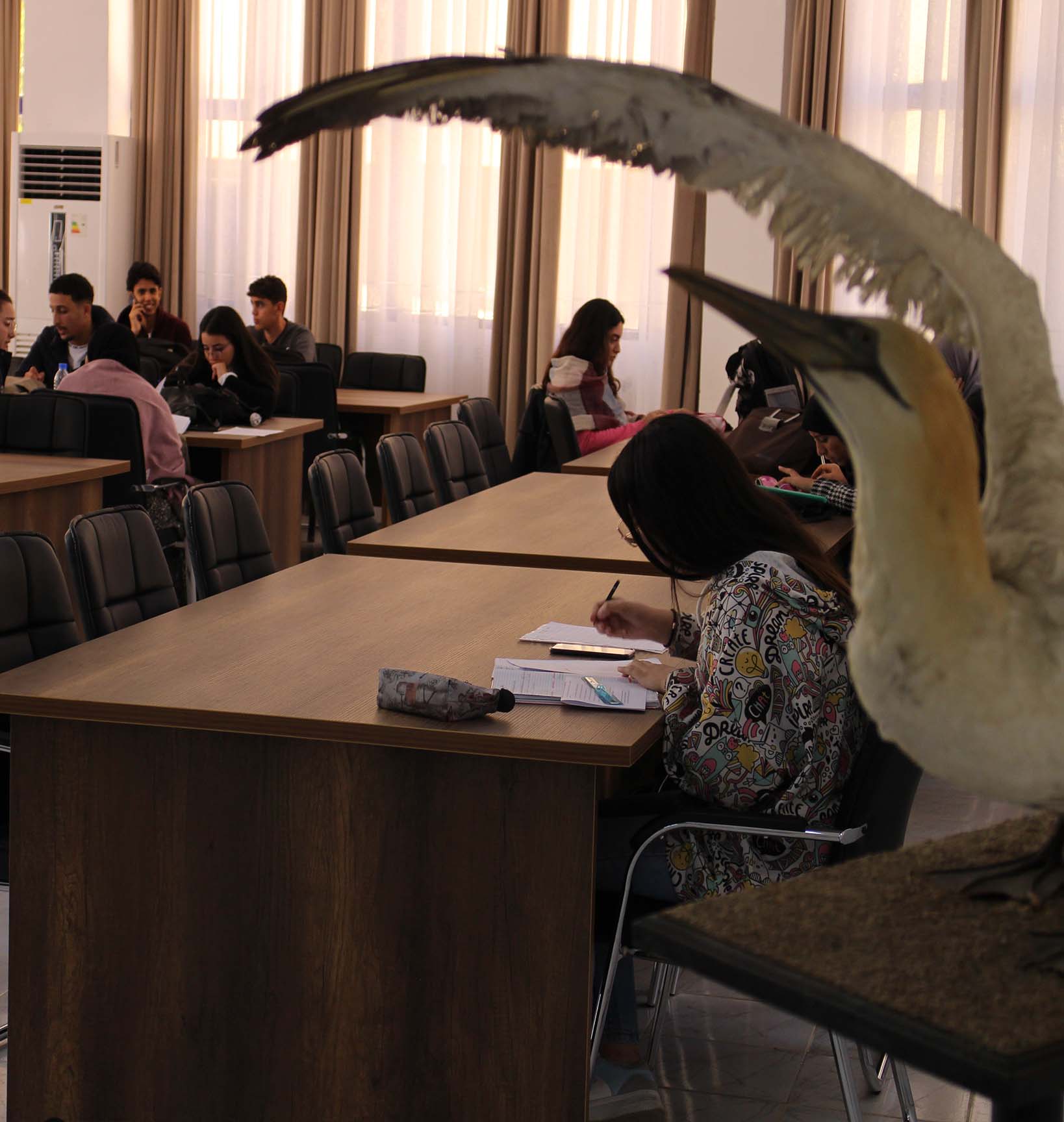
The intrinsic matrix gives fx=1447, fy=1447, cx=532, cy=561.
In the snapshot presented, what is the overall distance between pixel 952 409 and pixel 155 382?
6.62 m

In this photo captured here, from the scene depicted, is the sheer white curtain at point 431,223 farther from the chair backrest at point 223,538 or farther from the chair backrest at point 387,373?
the chair backrest at point 223,538

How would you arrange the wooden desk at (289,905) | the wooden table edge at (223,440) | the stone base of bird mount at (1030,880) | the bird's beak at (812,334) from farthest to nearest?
the wooden table edge at (223,440)
the wooden desk at (289,905)
the stone base of bird mount at (1030,880)
the bird's beak at (812,334)

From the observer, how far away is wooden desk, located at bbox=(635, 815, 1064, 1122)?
81 centimetres

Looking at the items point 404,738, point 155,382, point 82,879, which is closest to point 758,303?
point 404,738

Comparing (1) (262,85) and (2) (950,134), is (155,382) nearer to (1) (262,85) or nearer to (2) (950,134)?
(1) (262,85)

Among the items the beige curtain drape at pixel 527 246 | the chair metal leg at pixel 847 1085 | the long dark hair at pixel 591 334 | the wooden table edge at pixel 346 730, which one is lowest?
the chair metal leg at pixel 847 1085

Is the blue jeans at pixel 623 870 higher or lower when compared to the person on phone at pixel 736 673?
lower

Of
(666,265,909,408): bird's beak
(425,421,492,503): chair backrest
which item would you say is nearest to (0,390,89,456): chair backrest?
(425,421,492,503): chair backrest

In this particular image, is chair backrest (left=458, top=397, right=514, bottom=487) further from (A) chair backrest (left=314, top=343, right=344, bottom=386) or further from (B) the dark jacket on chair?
(A) chair backrest (left=314, top=343, right=344, bottom=386)

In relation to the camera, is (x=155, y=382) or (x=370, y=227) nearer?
(x=155, y=382)

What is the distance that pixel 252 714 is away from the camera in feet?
6.70

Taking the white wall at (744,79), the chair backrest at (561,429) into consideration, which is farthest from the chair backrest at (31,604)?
the white wall at (744,79)

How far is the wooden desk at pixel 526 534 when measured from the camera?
350 centimetres

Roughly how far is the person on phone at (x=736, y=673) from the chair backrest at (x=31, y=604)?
1.06 m
